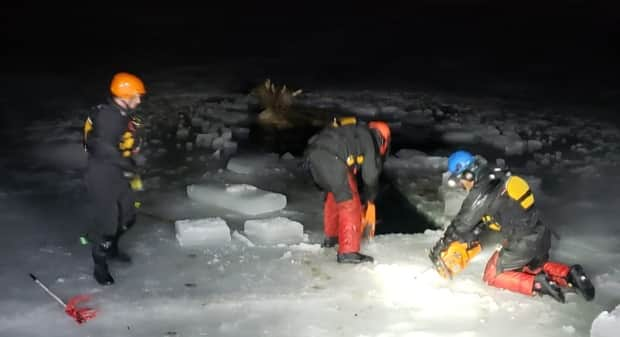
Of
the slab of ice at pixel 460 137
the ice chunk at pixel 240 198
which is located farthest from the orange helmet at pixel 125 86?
the slab of ice at pixel 460 137

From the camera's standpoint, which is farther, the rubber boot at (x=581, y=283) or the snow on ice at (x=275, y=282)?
the rubber boot at (x=581, y=283)

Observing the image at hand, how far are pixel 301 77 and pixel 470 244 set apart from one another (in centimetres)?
881

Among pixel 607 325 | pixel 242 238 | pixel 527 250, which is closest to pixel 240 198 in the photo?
pixel 242 238

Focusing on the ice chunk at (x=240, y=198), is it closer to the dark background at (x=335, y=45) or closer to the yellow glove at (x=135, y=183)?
the yellow glove at (x=135, y=183)

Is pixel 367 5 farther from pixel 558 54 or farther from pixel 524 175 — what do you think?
pixel 524 175

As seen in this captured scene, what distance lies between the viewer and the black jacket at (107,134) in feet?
16.4

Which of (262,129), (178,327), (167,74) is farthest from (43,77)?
(178,327)

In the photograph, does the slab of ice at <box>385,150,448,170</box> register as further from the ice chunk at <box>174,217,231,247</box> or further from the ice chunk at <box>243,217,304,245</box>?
the ice chunk at <box>174,217,231,247</box>

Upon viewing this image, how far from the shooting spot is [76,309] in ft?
15.9

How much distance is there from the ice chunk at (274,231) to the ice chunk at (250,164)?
6.04 ft

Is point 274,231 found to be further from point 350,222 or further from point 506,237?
point 506,237

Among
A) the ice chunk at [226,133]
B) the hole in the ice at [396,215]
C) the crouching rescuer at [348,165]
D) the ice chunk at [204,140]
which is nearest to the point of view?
the crouching rescuer at [348,165]

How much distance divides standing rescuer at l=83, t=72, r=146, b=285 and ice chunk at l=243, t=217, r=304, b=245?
4.08 feet

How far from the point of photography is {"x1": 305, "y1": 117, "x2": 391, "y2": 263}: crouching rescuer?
5.51 m
